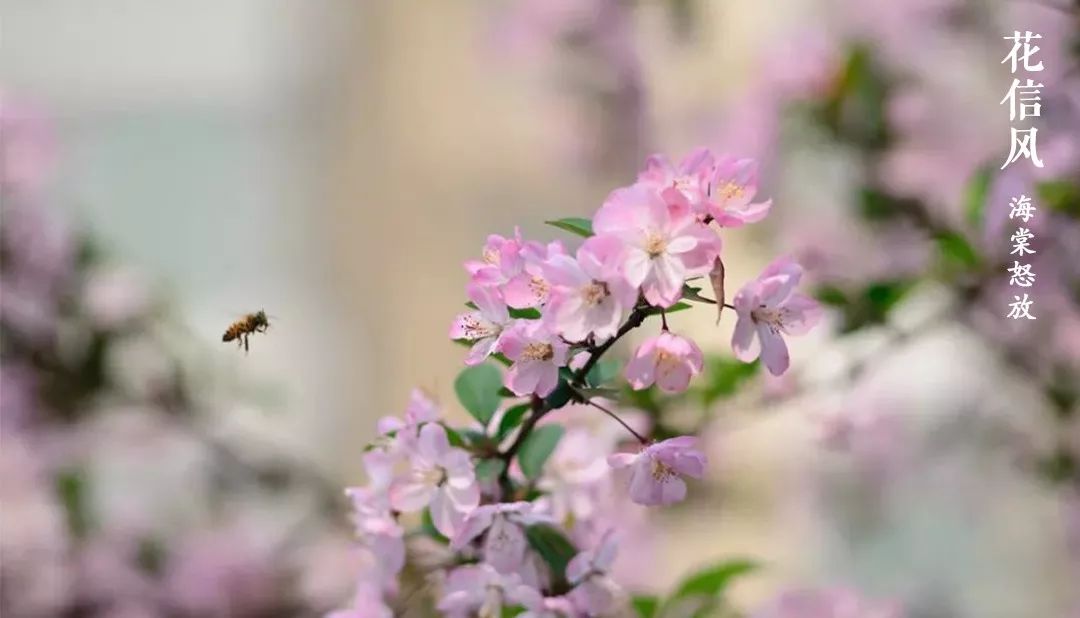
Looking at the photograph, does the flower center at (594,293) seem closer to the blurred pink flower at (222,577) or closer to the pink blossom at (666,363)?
the pink blossom at (666,363)

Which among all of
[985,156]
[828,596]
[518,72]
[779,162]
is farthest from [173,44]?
[828,596]

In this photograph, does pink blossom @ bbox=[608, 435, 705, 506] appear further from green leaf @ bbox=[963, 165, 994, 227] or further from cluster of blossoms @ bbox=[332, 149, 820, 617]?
green leaf @ bbox=[963, 165, 994, 227]

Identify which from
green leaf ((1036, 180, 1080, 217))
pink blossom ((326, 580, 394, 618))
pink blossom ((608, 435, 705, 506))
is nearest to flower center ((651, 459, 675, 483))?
pink blossom ((608, 435, 705, 506))

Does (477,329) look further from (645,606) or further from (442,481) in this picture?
(645,606)

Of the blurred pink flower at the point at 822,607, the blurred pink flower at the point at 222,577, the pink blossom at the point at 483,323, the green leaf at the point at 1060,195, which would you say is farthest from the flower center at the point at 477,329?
the blurred pink flower at the point at 222,577

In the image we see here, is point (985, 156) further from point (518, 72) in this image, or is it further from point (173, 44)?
point (173, 44)

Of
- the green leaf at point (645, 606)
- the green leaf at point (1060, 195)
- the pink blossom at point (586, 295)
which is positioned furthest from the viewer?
the green leaf at point (1060, 195)
